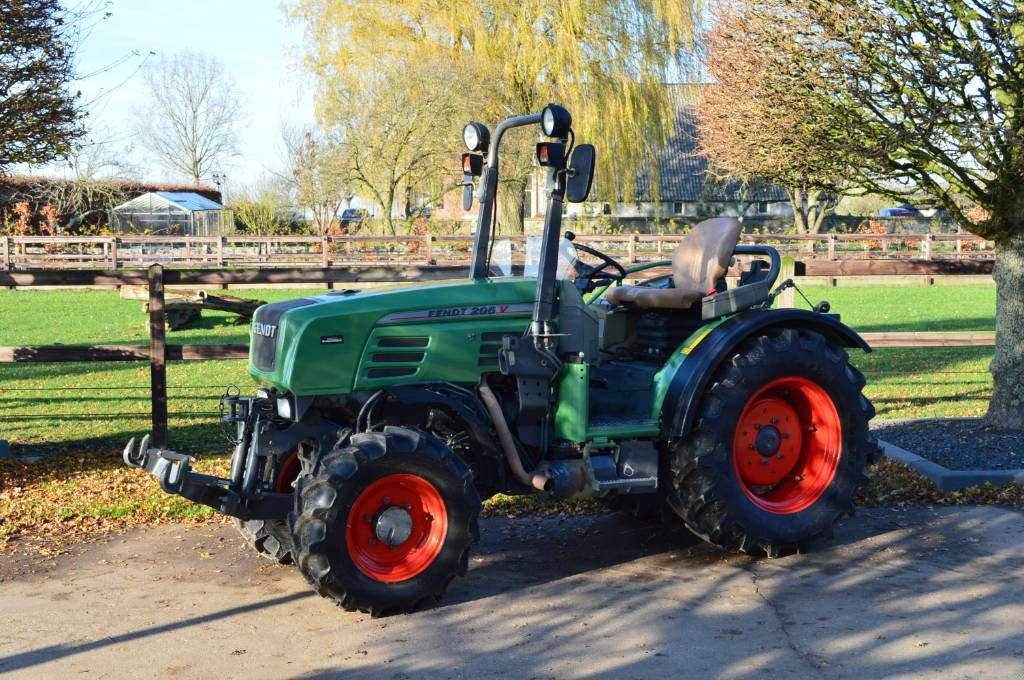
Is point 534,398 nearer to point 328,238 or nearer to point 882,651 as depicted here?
point 882,651

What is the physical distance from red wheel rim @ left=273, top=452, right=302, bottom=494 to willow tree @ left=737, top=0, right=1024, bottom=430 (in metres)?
4.06

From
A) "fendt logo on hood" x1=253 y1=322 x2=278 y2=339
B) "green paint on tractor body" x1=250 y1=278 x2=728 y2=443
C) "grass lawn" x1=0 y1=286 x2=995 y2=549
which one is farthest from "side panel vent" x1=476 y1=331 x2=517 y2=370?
"grass lawn" x1=0 y1=286 x2=995 y2=549

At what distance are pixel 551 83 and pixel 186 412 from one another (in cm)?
1742

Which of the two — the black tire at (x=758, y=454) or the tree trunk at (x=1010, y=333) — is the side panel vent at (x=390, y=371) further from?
the tree trunk at (x=1010, y=333)

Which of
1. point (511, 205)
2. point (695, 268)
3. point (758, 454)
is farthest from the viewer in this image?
point (511, 205)

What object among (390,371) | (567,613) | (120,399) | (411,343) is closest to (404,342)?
(411,343)

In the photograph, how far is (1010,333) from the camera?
310 inches

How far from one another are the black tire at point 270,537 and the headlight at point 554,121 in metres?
2.17

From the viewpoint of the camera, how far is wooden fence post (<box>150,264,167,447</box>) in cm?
820

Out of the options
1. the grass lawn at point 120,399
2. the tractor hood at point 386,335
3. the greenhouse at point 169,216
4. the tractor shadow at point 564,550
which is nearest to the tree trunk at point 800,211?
the greenhouse at point 169,216

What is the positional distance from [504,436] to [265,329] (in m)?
1.22

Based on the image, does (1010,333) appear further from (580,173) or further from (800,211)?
(800,211)

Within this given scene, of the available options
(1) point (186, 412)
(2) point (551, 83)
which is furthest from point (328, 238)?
(1) point (186, 412)

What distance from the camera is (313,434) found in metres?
5.21
